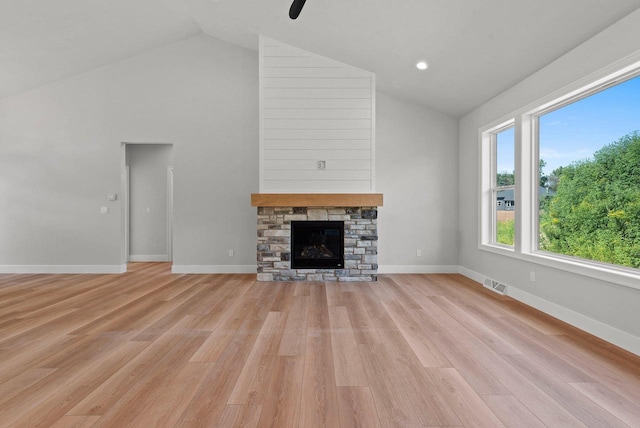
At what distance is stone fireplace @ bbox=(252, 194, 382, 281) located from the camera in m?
5.24

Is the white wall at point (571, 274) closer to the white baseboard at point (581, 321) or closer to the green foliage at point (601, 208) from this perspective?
the white baseboard at point (581, 321)

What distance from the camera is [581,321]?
10.0ft

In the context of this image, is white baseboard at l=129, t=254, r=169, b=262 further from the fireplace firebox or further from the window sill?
the window sill

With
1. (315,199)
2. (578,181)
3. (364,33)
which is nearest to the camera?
(578,181)

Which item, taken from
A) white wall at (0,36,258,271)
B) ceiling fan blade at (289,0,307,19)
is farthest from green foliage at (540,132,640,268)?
white wall at (0,36,258,271)

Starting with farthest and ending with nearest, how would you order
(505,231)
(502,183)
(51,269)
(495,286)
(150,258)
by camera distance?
1. (150,258)
2. (51,269)
3. (502,183)
4. (505,231)
5. (495,286)

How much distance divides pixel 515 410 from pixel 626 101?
266 centimetres

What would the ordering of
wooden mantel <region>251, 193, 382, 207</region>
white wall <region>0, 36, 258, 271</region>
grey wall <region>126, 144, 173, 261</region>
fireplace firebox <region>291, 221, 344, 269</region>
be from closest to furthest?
wooden mantel <region>251, 193, 382, 207</region>, fireplace firebox <region>291, 221, 344, 269</region>, white wall <region>0, 36, 258, 271</region>, grey wall <region>126, 144, 173, 261</region>

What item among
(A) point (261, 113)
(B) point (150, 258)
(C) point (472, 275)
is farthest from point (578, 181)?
(B) point (150, 258)

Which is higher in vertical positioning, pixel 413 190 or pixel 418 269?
pixel 413 190

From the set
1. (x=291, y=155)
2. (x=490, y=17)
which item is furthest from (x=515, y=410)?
(x=291, y=155)

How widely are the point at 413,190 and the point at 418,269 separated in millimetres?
1299

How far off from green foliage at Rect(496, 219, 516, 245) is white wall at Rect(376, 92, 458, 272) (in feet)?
3.19

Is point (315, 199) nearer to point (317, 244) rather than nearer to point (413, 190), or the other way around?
point (317, 244)
